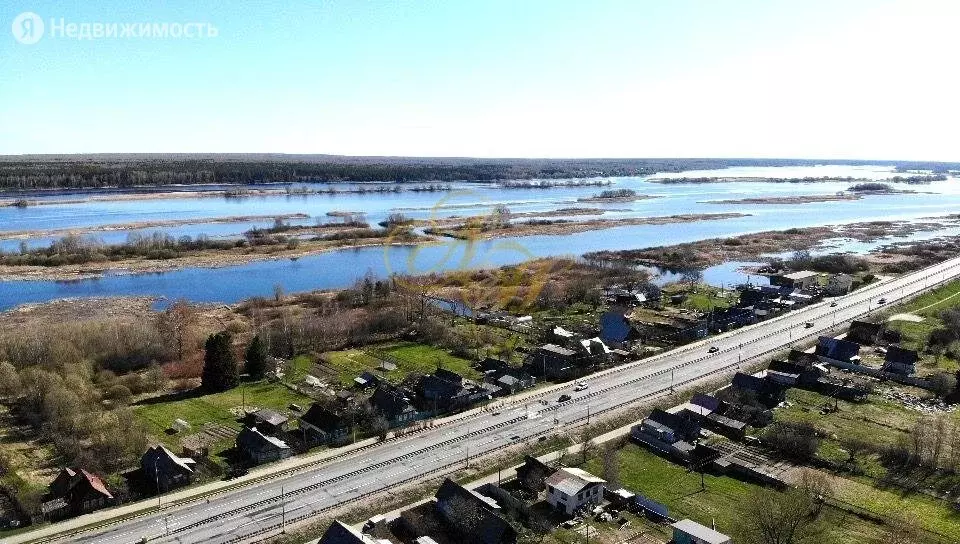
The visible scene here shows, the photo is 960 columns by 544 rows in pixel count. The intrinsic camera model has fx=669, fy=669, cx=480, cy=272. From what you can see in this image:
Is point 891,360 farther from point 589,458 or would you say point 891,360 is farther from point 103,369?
point 103,369

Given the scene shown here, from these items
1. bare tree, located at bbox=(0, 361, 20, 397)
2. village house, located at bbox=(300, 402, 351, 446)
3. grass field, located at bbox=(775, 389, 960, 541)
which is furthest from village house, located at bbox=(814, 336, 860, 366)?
bare tree, located at bbox=(0, 361, 20, 397)

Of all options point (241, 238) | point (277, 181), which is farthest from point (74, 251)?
point (277, 181)

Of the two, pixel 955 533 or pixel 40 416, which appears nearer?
pixel 955 533

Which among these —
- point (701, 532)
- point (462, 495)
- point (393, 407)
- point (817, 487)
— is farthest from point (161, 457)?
point (817, 487)

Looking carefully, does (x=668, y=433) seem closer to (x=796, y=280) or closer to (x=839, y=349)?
(x=839, y=349)

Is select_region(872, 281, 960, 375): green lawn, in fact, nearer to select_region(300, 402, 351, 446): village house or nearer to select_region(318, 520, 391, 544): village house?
select_region(300, 402, 351, 446): village house

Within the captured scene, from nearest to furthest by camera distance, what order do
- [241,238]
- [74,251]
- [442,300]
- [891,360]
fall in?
[891,360]
[442,300]
[74,251]
[241,238]

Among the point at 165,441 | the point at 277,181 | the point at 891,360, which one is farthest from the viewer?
the point at 277,181
